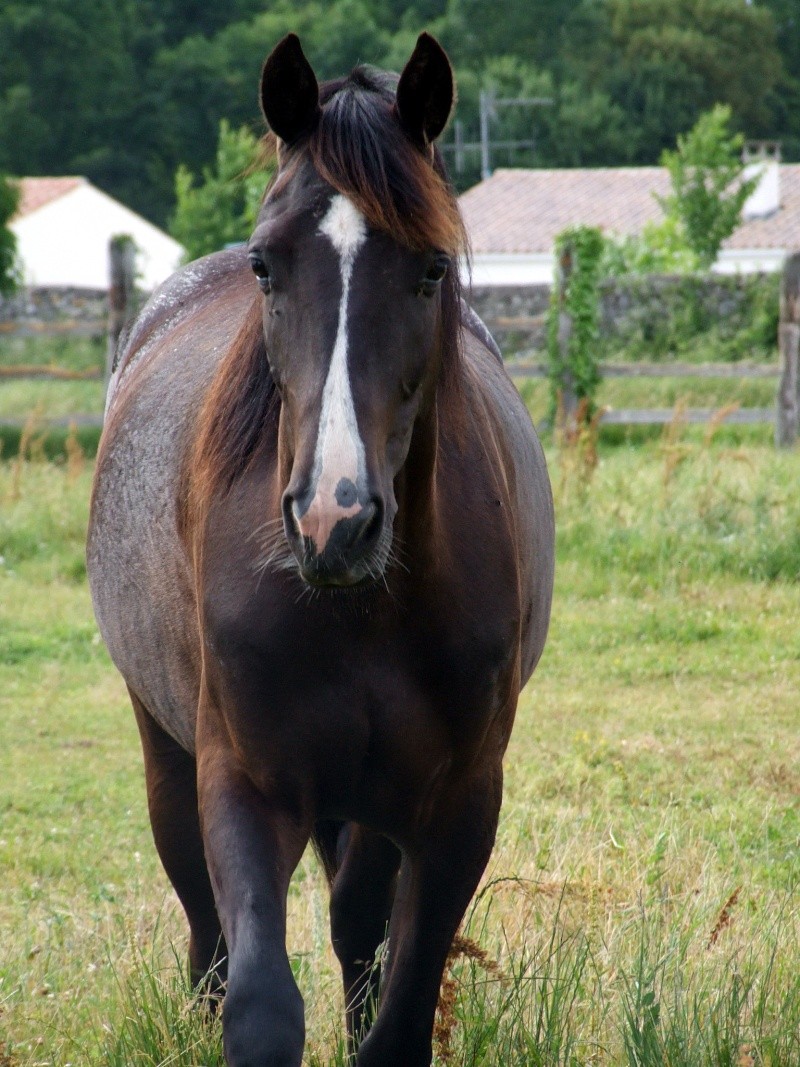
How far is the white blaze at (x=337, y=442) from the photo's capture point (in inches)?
79.0

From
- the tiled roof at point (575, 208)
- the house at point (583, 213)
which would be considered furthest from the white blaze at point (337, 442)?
the tiled roof at point (575, 208)

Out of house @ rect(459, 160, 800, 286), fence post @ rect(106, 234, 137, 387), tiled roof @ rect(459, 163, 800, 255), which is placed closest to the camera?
fence post @ rect(106, 234, 137, 387)

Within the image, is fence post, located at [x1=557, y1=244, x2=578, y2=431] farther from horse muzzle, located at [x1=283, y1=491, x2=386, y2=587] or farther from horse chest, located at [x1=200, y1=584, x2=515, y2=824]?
horse muzzle, located at [x1=283, y1=491, x2=386, y2=587]

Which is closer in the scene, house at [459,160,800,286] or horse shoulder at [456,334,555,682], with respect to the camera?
horse shoulder at [456,334,555,682]

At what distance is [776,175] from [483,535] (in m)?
39.4

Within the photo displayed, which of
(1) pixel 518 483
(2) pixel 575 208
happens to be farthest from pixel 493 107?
(1) pixel 518 483

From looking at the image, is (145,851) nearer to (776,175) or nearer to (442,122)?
(442,122)

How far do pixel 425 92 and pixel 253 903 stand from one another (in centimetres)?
150

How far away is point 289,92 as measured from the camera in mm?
2422

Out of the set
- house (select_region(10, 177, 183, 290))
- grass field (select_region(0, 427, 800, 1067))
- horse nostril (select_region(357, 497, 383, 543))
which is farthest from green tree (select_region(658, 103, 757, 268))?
horse nostril (select_region(357, 497, 383, 543))

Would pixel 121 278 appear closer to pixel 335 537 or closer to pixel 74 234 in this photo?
pixel 335 537

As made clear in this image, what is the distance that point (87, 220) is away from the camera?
150ft

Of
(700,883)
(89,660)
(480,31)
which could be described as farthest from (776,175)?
(700,883)

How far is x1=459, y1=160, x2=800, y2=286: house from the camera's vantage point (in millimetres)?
39031
